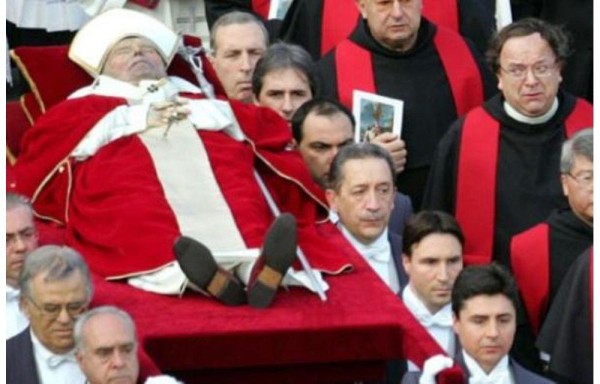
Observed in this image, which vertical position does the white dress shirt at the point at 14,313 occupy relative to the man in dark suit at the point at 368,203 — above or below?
below

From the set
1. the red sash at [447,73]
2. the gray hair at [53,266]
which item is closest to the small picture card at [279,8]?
the red sash at [447,73]

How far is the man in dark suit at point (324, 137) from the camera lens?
39.9 feet

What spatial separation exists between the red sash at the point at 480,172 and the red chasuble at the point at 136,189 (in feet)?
2.37

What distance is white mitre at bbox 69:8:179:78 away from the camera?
12516 millimetres

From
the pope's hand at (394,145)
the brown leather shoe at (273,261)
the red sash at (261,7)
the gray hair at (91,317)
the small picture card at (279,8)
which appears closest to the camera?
the gray hair at (91,317)

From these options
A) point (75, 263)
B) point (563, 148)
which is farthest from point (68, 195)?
point (563, 148)

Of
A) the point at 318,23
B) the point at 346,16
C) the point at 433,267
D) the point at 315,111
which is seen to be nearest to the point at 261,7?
the point at 318,23

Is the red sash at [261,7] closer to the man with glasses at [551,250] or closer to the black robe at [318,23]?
the black robe at [318,23]

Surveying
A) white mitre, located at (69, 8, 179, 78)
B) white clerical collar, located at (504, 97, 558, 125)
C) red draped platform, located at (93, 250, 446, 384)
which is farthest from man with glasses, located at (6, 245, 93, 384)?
white clerical collar, located at (504, 97, 558, 125)

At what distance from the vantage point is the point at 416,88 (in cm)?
1290

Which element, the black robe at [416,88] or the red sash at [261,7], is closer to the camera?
the black robe at [416,88]

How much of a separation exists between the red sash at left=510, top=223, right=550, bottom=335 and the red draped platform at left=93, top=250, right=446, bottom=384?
941mm

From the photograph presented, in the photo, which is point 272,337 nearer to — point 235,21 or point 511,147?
point 511,147

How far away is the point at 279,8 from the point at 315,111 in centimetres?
196
